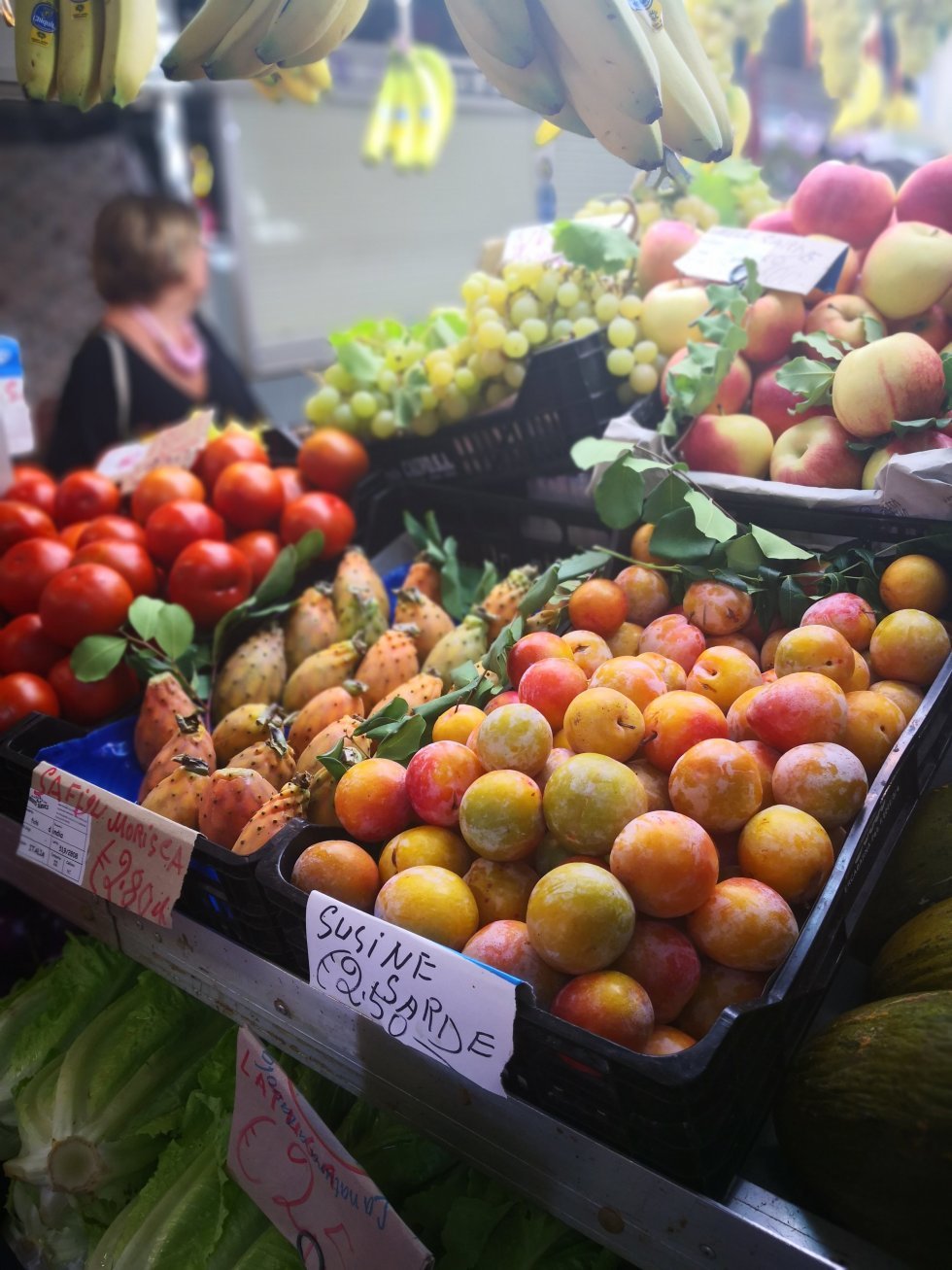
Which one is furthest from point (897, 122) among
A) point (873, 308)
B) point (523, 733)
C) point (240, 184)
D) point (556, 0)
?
point (523, 733)

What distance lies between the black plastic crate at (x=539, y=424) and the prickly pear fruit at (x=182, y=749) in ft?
2.66

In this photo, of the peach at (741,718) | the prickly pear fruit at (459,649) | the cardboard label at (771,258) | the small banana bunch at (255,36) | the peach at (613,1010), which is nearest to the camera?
the peach at (613,1010)

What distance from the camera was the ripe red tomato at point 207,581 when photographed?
5.15 feet

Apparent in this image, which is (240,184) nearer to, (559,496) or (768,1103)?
(559,496)

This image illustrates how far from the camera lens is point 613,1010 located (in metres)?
0.77

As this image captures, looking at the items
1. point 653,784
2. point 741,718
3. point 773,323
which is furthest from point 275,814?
point 773,323

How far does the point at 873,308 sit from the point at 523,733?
1.03 m

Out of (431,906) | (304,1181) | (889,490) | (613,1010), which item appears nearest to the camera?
(613,1010)

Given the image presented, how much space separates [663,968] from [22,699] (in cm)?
105

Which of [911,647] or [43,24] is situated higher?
[43,24]

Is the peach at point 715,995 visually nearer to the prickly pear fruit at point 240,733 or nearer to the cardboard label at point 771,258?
the prickly pear fruit at point 240,733

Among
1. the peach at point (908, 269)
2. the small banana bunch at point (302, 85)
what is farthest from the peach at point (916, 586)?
the small banana bunch at point (302, 85)

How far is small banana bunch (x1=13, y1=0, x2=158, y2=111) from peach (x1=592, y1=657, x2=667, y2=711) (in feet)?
3.66

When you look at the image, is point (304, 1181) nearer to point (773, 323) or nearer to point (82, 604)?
point (82, 604)
